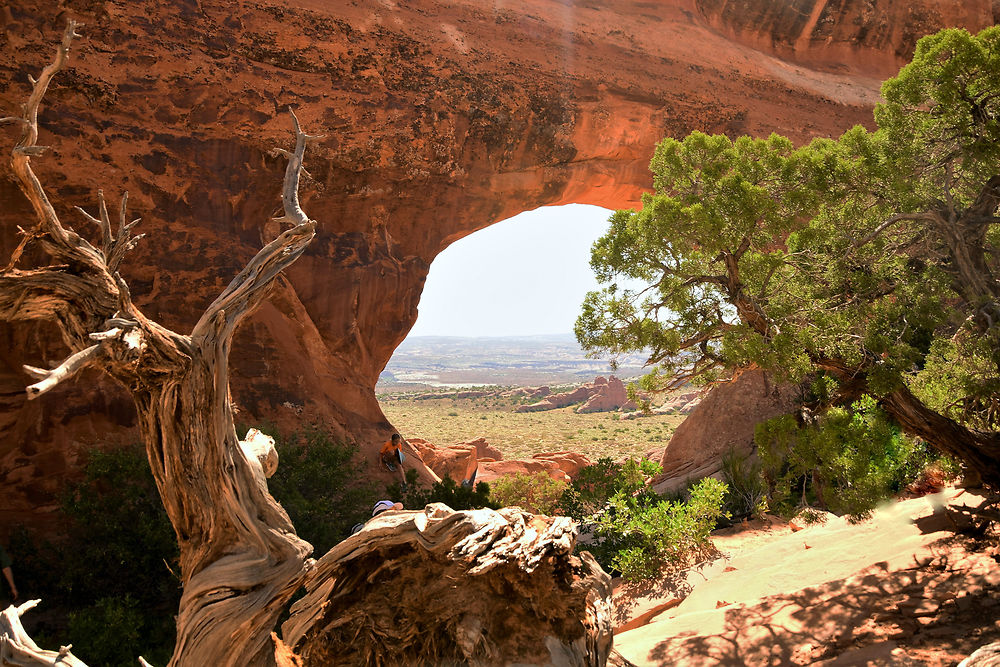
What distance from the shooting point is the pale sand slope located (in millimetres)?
5902

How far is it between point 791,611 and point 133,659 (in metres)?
7.65

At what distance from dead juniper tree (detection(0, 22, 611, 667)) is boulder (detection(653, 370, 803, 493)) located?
14.0m

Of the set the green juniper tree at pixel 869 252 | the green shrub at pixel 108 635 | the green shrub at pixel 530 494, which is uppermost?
the green juniper tree at pixel 869 252

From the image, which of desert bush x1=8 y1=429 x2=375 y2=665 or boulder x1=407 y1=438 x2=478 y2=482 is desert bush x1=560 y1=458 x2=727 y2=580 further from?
boulder x1=407 y1=438 x2=478 y2=482

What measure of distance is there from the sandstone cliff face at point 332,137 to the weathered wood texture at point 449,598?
9.25 meters

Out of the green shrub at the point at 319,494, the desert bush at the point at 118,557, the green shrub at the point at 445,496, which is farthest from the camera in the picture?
the green shrub at the point at 445,496

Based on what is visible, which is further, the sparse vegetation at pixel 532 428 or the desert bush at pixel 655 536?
the sparse vegetation at pixel 532 428

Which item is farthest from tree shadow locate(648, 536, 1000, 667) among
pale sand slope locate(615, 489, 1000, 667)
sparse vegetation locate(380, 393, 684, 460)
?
sparse vegetation locate(380, 393, 684, 460)

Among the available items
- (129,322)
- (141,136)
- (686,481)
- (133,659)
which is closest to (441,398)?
(686,481)

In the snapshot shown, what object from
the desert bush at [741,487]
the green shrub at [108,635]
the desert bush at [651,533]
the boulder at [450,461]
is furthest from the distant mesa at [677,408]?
the green shrub at [108,635]

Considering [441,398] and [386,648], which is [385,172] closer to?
[386,648]

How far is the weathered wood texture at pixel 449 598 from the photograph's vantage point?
4.36m

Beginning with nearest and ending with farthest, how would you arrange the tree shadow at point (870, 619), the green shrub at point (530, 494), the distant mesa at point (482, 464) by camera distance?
the tree shadow at point (870, 619) < the green shrub at point (530, 494) < the distant mesa at point (482, 464)

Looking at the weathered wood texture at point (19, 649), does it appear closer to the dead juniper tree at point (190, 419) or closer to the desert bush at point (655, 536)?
the dead juniper tree at point (190, 419)
